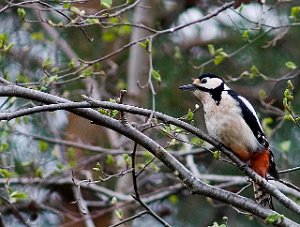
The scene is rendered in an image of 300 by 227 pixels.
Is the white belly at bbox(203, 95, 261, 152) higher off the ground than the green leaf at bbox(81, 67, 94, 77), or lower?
lower

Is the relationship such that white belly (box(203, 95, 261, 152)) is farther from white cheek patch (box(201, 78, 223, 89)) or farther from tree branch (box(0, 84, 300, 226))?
tree branch (box(0, 84, 300, 226))

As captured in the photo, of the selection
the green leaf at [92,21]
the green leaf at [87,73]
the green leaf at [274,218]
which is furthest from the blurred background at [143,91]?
the green leaf at [274,218]

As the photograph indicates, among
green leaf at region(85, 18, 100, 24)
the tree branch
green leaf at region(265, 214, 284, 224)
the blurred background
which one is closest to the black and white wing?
the tree branch

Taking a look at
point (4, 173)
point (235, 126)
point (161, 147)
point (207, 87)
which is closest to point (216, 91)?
point (207, 87)

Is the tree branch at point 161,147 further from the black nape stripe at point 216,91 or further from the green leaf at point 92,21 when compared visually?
the green leaf at point 92,21

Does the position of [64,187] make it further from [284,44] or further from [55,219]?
[284,44]

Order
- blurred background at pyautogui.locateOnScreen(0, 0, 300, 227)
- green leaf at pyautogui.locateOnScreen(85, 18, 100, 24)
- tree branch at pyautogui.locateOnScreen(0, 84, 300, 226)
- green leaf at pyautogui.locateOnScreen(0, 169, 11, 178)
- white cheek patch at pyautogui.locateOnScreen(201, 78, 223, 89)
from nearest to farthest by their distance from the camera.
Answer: tree branch at pyautogui.locateOnScreen(0, 84, 300, 226)
green leaf at pyautogui.locateOnScreen(0, 169, 11, 178)
green leaf at pyautogui.locateOnScreen(85, 18, 100, 24)
white cheek patch at pyautogui.locateOnScreen(201, 78, 223, 89)
blurred background at pyautogui.locateOnScreen(0, 0, 300, 227)

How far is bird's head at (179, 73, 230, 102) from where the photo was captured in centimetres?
473

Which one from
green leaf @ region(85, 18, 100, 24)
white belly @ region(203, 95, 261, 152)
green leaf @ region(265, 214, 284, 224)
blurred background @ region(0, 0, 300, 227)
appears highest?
green leaf @ region(85, 18, 100, 24)

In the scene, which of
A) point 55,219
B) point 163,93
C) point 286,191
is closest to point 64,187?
point 55,219

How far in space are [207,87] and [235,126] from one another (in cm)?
30

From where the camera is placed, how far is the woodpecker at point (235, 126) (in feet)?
15.0

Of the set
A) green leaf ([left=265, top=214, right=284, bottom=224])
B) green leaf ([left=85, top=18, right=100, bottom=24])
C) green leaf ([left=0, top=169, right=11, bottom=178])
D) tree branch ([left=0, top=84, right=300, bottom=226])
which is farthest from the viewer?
green leaf ([left=85, top=18, right=100, bottom=24])

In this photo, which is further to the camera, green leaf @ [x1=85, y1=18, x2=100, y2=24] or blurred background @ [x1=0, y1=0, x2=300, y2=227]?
blurred background @ [x1=0, y1=0, x2=300, y2=227]
